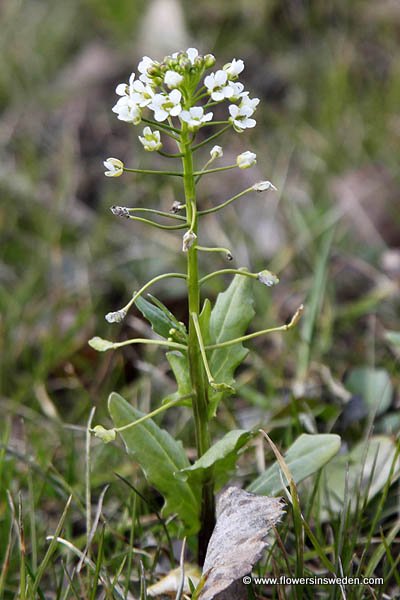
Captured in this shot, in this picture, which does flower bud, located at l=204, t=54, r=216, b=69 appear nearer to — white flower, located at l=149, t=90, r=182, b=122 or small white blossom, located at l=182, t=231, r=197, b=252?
white flower, located at l=149, t=90, r=182, b=122

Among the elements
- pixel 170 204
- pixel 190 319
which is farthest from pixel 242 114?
pixel 170 204

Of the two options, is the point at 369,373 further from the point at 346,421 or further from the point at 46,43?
the point at 46,43

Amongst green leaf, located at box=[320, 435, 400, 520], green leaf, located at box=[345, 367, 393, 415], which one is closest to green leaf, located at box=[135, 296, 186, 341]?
green leaf, located at box=[320, 435, 400, 520]

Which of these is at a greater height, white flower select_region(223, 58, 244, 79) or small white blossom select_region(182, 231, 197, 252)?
white flower select_region(223, 58, 244, 79)

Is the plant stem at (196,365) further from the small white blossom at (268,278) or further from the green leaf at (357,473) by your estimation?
the green leaf at (357,473)

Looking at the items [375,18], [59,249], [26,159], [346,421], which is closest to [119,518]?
[346,421]

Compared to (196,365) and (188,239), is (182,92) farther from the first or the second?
(196,365)
